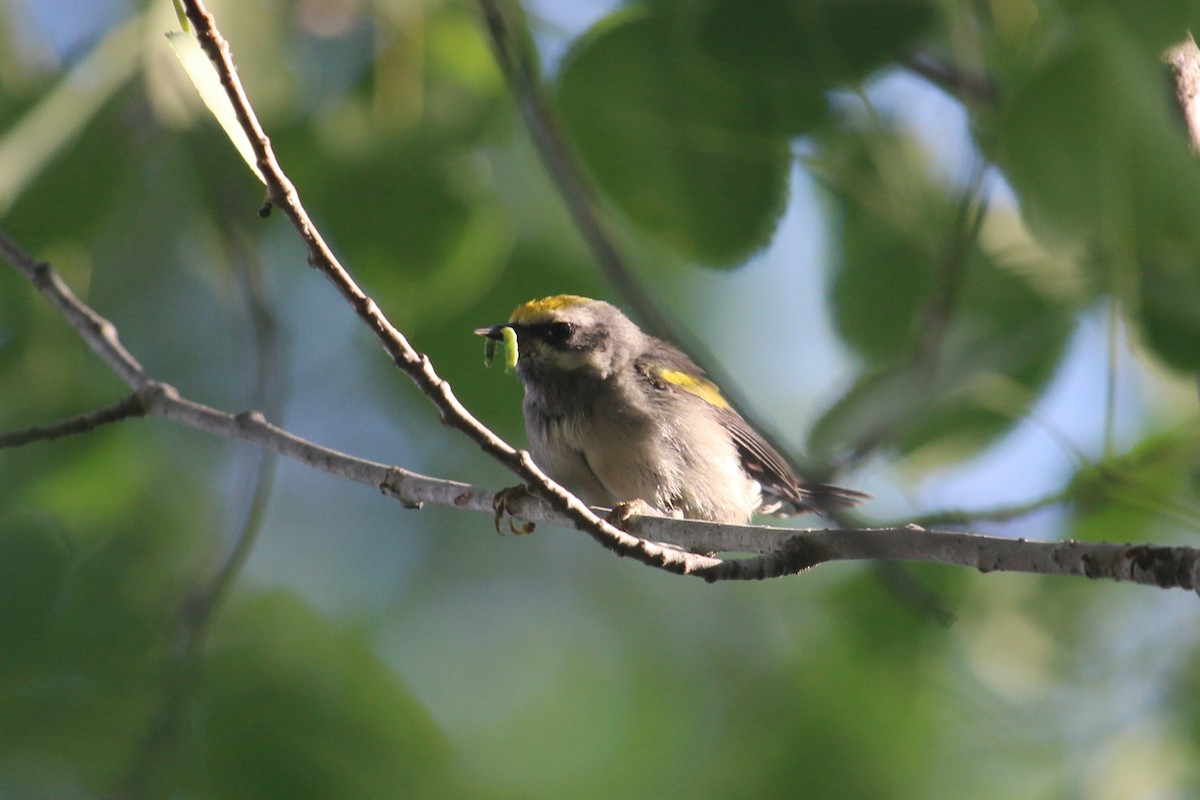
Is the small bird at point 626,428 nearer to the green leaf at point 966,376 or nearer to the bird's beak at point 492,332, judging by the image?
the bird's beak at point 492,332

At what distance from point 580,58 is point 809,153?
0.56 metres

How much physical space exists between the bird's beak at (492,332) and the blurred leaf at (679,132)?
55cm

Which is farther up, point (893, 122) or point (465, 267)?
point (893, 122)

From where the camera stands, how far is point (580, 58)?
7.52ft

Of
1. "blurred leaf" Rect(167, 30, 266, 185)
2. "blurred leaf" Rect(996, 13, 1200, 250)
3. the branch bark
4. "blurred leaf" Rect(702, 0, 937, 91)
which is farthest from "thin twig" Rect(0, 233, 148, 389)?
"blurred leaf" Rect(996, 13, 1200, 250)

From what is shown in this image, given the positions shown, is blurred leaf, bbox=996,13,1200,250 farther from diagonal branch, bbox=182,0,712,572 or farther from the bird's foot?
the bird's foot

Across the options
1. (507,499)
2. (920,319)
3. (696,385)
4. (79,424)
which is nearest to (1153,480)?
(920,319)

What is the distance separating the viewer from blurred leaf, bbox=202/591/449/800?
210cm

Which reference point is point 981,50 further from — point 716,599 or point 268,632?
point 716,599

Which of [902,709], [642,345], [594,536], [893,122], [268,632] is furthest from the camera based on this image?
[642,345]

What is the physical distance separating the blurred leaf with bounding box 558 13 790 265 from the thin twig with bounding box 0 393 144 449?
1.20 metres

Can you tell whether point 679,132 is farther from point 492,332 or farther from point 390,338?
point 390,338

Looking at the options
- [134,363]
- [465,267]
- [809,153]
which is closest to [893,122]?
[809,153]

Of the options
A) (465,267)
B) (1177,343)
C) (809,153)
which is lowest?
(1177,343)
